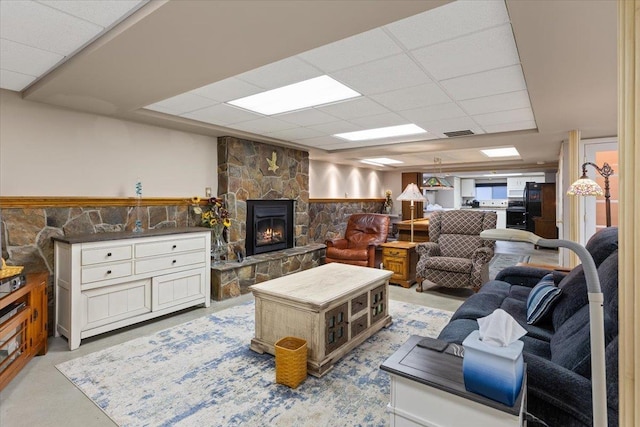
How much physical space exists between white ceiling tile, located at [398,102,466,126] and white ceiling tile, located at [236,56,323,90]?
1.41 metres

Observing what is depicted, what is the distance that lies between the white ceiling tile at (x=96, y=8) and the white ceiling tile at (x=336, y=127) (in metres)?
2.56

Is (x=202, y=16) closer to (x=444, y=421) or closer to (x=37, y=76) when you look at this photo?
(x=37, y=76)

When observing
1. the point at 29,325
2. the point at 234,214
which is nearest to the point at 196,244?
the point at 234,214

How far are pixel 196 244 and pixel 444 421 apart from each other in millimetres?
3351

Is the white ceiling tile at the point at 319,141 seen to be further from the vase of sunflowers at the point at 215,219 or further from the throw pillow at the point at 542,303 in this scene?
the throw pillow at the point at 542,303

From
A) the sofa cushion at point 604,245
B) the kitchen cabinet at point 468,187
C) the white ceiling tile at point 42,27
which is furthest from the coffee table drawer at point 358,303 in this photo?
the kitchen cabinet at point 468,187

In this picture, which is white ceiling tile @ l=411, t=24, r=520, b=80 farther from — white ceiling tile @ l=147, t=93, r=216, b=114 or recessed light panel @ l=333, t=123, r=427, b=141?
white ceiling tile @ l=147, t=93, r=216, b=114

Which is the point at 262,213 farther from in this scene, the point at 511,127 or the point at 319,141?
the point at 511,127

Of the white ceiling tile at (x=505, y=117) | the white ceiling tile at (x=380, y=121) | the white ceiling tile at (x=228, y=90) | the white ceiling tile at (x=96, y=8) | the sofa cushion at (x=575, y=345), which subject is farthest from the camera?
the white ceiling tile at (x=380, y=121)

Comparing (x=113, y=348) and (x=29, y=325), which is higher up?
(x=29, y=325)

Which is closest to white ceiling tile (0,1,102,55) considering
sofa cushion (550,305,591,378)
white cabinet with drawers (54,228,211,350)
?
white cabinet with drawers (54,228,211,350)

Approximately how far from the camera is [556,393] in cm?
131

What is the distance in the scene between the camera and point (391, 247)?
16.8ft

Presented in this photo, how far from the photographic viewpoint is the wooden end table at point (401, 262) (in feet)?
16.4
